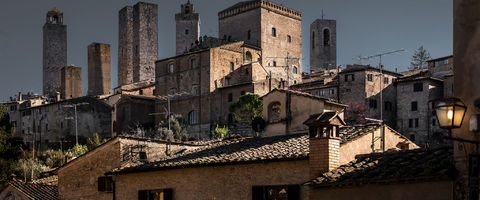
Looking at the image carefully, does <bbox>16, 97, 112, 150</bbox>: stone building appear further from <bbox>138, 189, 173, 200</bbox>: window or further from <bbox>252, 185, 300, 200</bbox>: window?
<bbox>252, 185, 300, 200</bbox>: window

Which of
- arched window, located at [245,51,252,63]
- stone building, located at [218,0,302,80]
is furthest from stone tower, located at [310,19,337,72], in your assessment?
arched window, located at [245,51,252,63]

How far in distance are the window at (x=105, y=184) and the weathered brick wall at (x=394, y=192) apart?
1155 cm

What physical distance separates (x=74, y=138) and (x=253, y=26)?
840 inches

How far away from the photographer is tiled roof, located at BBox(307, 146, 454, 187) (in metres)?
12.7

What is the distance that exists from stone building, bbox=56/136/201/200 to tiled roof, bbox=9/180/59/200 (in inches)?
34.0

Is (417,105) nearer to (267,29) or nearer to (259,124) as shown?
(267,29)

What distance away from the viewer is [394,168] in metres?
13.9

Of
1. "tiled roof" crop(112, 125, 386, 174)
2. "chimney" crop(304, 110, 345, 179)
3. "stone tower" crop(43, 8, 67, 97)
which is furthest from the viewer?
"stone tower" crop(43, 8, 67, 97)

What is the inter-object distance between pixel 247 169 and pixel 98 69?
75573 millimetres

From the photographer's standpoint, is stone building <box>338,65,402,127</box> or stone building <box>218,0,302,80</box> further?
stone building <box>218,0,302,80</box>

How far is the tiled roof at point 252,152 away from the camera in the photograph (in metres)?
18.5

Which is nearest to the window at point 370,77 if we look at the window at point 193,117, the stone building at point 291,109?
the window at point 193,117

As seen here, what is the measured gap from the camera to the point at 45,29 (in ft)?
349

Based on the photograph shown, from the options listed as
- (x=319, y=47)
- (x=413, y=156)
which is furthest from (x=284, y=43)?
(x=413, y=156)
